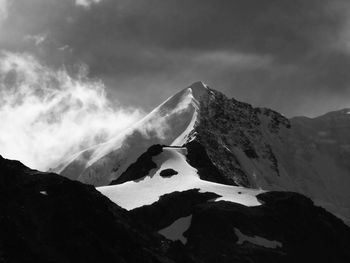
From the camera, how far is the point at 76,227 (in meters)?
196

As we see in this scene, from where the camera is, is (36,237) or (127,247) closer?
(36,237)

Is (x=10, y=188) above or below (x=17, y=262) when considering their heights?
above

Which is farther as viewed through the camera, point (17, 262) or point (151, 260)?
point (151, 260)

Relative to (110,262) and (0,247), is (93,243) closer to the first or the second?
(110,262)

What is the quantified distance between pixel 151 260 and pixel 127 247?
16.9ft

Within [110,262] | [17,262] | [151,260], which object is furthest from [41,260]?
[151,260]

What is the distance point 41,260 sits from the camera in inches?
6762

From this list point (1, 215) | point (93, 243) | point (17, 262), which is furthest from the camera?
point (93, 243)

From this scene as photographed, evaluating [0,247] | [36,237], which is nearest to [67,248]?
[36,237]

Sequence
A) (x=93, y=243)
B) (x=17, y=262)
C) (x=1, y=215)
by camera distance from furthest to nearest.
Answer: (x=93, y=243) → (x=1, y=215) → (x=17, y=262)

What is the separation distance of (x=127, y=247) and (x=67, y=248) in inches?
669

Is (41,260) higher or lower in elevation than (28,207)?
lower

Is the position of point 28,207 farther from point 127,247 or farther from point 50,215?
point 127,247

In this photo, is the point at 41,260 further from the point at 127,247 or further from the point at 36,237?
the point at 127,247
